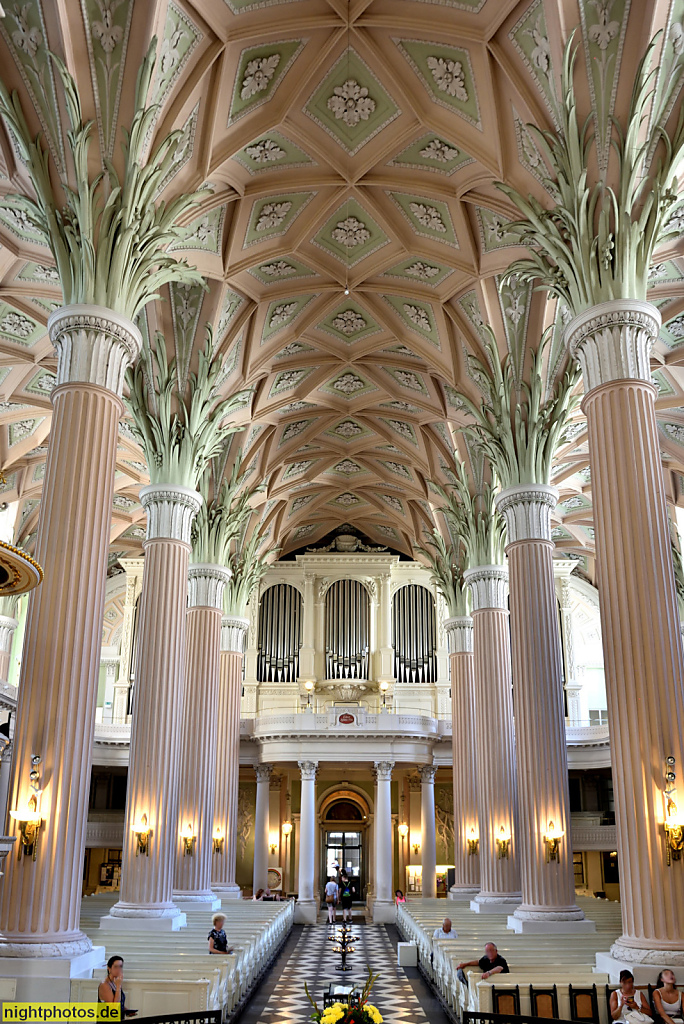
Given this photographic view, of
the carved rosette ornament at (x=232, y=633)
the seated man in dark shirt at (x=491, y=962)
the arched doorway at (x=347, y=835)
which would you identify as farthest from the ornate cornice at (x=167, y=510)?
the arched doorway at (x=347, y=835)

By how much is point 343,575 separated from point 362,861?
10.7m

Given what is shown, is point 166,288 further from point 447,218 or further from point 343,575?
point 343,575

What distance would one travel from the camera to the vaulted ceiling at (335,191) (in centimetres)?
1220

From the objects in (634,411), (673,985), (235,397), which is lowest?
(673,985)

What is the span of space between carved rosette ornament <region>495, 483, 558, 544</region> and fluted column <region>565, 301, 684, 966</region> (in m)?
5.54

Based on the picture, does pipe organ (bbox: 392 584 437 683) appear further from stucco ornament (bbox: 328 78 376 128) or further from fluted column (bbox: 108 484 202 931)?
→ stucco ornament (bbox: 328 78 376 128)

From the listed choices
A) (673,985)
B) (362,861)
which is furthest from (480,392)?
(362,861)

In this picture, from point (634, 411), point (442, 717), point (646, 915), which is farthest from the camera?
point (442, 717)

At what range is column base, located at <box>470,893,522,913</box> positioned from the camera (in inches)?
763

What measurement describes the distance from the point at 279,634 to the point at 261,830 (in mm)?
7112

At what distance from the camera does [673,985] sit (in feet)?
28.5

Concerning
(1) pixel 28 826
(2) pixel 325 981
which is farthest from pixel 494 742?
(1) pixel 28 826

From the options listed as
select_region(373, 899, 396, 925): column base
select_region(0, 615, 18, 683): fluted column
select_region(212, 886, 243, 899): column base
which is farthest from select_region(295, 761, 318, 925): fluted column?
select_region(0, 615, 18, 683): fluted column

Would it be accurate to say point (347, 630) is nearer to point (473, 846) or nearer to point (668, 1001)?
point (473, 846)
